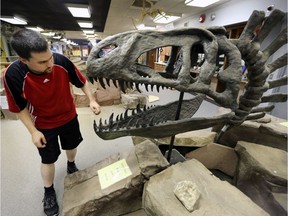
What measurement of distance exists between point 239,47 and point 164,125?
0.69 meters

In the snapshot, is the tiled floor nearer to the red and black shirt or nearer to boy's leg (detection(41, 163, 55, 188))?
boy's leg (detection(41, 163, 55, 188))

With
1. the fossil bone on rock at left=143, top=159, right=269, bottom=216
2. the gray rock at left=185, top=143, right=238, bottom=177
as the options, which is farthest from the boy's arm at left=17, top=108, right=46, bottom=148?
the gray rock at left=185, top=143, right=238, bottom=177

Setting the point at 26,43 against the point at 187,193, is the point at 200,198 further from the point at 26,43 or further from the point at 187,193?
the point at 26,43

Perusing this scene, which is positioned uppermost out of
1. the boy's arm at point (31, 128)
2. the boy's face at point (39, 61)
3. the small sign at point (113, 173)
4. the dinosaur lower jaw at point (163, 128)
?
the boy's face at point (39, 61)

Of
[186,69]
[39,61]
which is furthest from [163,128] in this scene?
[39,61]

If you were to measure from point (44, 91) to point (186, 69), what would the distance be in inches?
41.9

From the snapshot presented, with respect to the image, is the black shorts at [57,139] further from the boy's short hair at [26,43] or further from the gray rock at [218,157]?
the gray rock at [218,157]

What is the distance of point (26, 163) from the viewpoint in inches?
85.0

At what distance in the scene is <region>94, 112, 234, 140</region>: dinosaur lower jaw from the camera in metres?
1.08

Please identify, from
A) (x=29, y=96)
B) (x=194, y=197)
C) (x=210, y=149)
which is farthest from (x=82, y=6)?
(x=194, y=197)

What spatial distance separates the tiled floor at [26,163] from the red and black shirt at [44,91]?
754 mm

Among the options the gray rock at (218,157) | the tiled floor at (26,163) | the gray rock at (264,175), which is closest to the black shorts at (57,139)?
the tiled floor at (26,163)

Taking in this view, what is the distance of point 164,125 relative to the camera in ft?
3.71

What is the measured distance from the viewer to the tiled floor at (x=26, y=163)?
1.61 meters
